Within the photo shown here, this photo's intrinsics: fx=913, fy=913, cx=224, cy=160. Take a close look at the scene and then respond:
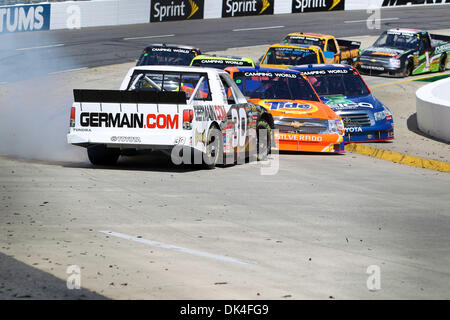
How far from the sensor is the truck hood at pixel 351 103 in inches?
682

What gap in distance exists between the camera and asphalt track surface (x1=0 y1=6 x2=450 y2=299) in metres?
6.80

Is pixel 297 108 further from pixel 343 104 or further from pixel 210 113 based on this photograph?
pixel 210 113

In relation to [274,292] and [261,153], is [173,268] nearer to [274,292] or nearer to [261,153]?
[274,292]

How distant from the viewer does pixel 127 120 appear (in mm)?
12344

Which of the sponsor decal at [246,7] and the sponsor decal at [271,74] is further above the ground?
the sponsor decal at [246,7]

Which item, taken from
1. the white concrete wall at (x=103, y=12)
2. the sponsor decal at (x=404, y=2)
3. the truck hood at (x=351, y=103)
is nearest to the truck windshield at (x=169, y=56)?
the truck hood at (x=351, y=103)

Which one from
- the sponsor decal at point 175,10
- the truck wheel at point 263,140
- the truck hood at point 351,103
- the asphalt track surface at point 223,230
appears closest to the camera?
the asphalt track surface at point 223,230

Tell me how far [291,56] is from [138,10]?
17151 mm

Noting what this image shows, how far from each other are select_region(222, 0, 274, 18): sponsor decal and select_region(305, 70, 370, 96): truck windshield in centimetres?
2493

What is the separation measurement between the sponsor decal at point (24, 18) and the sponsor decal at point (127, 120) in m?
20.6

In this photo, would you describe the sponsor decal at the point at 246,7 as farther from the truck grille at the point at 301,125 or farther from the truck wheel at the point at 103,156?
the truck wheel at the point at 103,156

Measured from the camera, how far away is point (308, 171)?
44.3ft

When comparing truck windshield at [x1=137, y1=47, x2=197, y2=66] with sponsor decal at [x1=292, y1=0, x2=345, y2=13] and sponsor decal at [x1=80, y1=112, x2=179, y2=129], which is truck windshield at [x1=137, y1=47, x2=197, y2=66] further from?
sponsor decal at [x1=292, y1=0, x2=345, y2=13]
